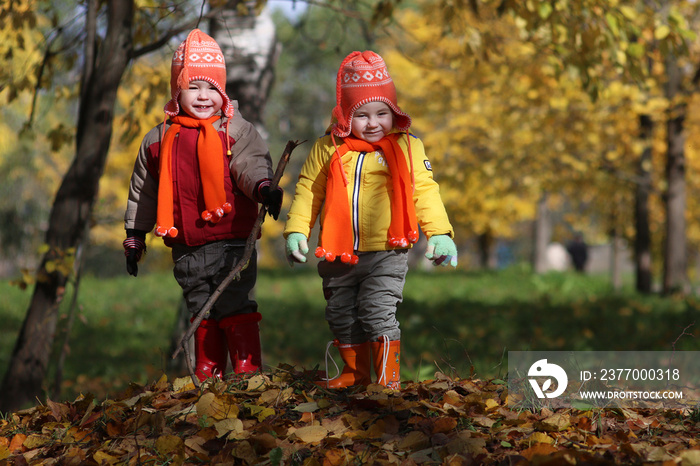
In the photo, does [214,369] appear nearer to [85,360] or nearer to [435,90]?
[85,360]

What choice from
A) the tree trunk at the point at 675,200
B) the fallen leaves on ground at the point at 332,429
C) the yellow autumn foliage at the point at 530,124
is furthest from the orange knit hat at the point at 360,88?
the tree trunk at the point at 675,200

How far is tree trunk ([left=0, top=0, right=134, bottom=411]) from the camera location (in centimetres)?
434

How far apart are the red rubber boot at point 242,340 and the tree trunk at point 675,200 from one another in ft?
27.4

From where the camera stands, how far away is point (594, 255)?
48.4 m

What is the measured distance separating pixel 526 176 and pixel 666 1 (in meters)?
3.14

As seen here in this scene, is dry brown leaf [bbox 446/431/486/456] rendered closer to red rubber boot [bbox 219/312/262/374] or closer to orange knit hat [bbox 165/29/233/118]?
red rubber boot [bbox 219/312/262/374]

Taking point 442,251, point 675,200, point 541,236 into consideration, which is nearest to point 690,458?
point 442,251

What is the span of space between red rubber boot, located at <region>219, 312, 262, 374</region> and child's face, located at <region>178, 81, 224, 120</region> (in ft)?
3.19

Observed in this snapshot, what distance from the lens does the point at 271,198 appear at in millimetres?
2900

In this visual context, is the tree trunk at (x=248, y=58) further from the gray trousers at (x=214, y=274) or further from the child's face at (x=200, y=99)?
the gray trousers at (x=214, y=274)

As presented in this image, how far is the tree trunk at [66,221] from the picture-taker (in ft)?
14.2

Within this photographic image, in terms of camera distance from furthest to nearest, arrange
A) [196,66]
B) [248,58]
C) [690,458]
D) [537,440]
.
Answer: [248,58], [196,66], [537,440], [690,458]

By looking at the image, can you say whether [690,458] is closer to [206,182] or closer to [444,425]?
[444,425]

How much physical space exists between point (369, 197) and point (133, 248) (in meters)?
1.14
